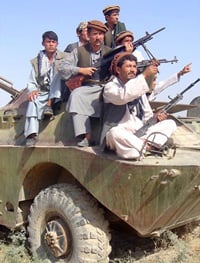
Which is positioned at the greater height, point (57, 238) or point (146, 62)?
point (146, 62)

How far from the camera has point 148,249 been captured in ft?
18.1

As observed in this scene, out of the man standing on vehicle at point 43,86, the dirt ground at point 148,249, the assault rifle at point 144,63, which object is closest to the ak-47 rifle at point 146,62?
the assault rifle at point 144,63

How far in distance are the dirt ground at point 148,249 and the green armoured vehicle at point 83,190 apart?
0.18 metres

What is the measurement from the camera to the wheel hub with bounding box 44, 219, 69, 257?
491 centimetres

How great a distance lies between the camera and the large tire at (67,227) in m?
4.67

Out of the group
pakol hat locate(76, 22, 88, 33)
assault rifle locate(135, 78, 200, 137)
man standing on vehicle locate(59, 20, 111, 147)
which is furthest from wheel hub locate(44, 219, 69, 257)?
pakol hat locate(76, 22, 88, 33)


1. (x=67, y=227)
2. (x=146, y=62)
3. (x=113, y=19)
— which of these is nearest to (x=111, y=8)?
(x=113, y=19)

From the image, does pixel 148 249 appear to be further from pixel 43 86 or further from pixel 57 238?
pixel 43 86

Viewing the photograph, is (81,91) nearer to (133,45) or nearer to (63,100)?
(63,100)

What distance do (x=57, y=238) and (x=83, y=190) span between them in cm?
56

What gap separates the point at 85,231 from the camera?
4.66m

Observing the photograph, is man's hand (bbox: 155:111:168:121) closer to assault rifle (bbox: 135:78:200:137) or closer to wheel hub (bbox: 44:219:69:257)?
assault rifle (bbox: 135:78:200:137)

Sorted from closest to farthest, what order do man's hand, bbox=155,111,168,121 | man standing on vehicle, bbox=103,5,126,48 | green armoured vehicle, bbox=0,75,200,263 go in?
green armoured vehicle, bbox=0,75,200,263 → man's hand, bbox=155,111,168,121 → man standing on vehicle, bbox=103,5,126,48

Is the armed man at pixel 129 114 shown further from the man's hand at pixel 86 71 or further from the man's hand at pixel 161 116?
the man's hand at pixel 86 71
